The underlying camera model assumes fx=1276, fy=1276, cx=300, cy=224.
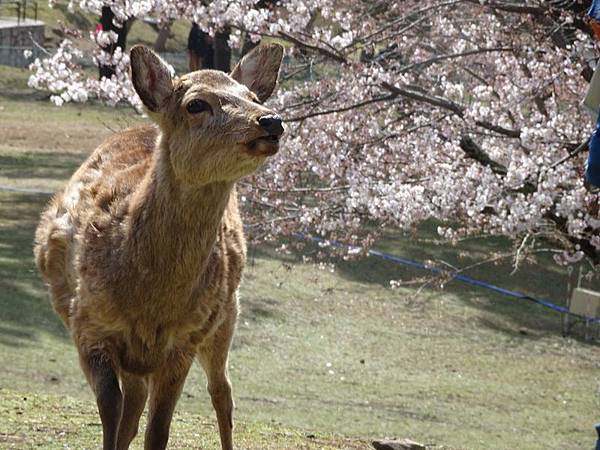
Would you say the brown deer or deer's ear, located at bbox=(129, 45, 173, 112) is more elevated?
deer's ear, located at bbox=(129, 45, 173, 112)

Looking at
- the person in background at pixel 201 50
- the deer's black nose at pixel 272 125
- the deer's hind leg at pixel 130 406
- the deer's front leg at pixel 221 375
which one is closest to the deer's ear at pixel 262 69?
the deer's black nose at pixel 272 125

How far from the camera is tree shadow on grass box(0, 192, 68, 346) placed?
1224 cm

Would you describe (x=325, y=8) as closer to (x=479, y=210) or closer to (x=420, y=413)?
(x=479, y=210)

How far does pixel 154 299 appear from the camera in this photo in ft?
19.5

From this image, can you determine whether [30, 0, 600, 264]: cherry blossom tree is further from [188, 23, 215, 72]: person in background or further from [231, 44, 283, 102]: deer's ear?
[188, 23, 215, 72]: person in background

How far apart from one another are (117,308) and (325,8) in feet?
18.5

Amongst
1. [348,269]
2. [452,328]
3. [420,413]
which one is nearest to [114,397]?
[420,413]

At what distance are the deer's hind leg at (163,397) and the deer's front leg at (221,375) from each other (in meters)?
0.85

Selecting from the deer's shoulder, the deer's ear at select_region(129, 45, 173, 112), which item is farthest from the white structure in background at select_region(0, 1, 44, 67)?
the deer's ear at select_region(129, 45, 173, 112)

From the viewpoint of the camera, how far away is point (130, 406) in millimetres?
6395

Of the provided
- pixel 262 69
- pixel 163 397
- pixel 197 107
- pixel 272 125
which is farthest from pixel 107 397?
pixel 262 69

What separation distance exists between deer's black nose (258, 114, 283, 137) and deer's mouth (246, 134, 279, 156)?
0.06 ft

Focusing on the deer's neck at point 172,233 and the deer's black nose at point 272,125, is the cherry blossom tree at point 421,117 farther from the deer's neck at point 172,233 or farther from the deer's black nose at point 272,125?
the deer's black nose at point 272,125

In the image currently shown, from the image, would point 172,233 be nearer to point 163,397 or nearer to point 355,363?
point 163,397
